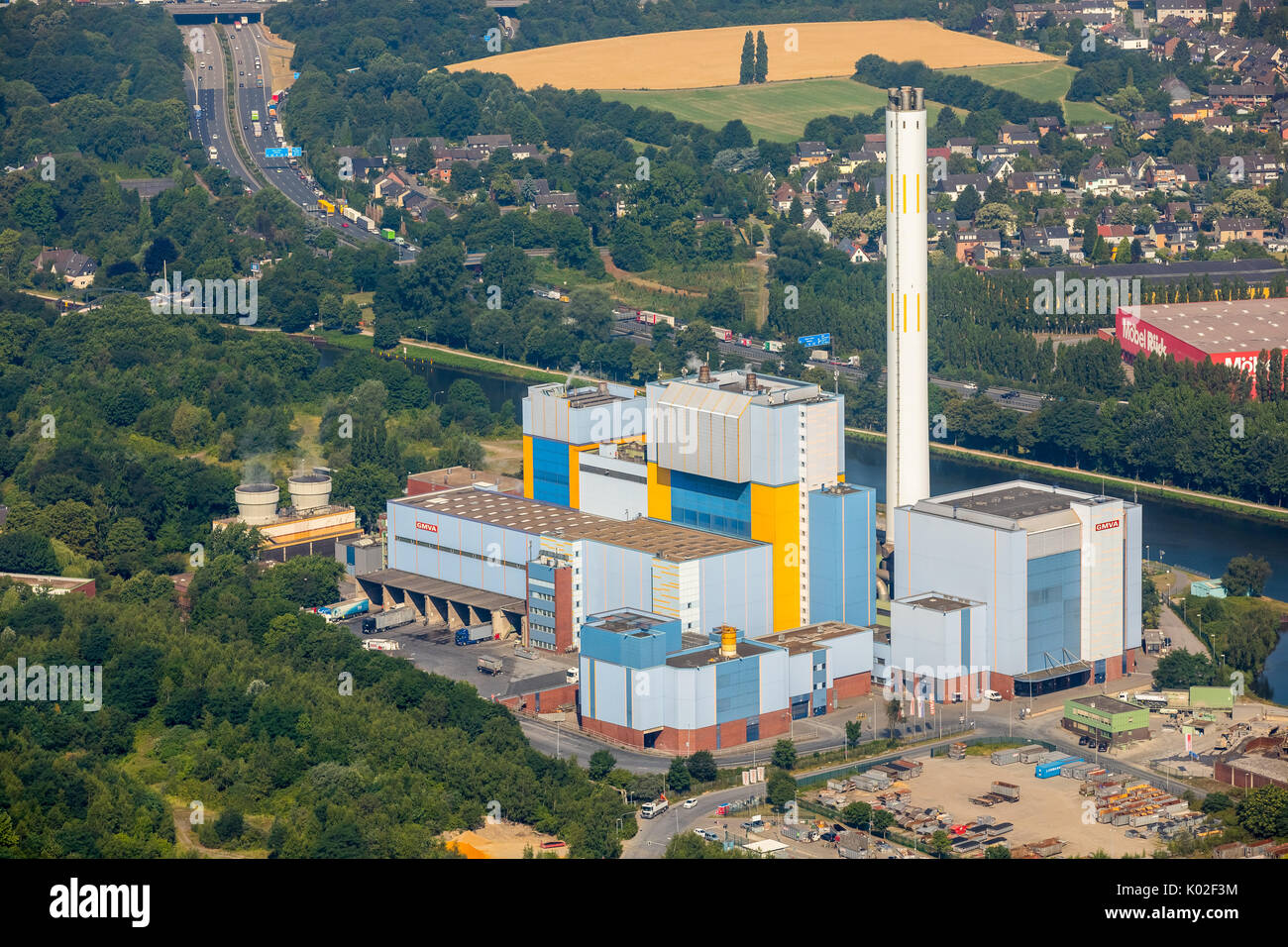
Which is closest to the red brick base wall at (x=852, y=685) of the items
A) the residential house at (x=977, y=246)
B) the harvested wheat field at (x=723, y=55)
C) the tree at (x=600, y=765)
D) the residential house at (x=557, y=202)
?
the tree at (x=600, y=765)

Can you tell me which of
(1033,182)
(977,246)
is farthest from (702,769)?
(1033,182)

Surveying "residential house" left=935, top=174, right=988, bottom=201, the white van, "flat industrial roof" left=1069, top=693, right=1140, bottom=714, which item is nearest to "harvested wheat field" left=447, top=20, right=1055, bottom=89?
"residential house" left=935, top=174, right=988, bottom=201

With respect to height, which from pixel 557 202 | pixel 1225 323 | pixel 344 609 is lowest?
Answer: pixel 344 609

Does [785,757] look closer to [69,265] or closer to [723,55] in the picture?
[69,265]

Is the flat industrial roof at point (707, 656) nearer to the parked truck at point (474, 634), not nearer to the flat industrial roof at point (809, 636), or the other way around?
the flat industrial roof at point (809, 636)

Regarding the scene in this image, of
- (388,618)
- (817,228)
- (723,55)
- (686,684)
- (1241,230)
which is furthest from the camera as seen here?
(723,55)

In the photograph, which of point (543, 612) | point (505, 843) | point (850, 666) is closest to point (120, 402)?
point (543, 612)
